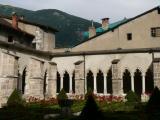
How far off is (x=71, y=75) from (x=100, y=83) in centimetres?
297

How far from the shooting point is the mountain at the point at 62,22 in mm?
110444

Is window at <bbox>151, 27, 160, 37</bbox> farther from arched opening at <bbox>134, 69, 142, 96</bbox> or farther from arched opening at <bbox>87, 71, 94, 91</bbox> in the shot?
arched opening at <bbox>87, 71, 94, 91</bbox>

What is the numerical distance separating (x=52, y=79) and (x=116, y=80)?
6.36 m

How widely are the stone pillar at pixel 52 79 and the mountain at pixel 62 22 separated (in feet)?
217

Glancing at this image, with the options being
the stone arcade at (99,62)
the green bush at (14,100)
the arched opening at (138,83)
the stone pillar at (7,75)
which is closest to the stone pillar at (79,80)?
the stone arcade at (99,62)

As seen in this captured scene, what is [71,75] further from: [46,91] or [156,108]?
[156,108]

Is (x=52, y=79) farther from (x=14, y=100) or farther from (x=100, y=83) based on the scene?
(x=14, y=100)

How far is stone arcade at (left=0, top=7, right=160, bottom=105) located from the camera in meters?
33.2

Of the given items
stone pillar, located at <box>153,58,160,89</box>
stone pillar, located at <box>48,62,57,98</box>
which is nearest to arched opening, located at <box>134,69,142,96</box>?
stone pillar, located at <box>153,58,160,89</box>

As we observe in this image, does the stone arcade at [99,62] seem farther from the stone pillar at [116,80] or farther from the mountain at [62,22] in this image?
the mountain at [62,22]

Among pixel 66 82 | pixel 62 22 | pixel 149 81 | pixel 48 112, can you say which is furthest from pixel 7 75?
pixel 62 22

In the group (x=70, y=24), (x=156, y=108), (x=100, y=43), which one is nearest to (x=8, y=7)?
(x=70, y=24)

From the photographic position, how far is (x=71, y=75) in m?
36.3

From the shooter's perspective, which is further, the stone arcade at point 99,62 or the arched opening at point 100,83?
the arched opening at point 100,83
